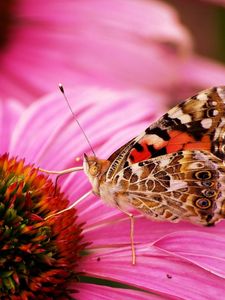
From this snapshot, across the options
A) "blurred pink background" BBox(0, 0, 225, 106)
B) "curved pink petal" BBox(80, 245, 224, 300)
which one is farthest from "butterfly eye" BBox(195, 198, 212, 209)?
"blurred pink background" BBox(0, 0, 225, 106)

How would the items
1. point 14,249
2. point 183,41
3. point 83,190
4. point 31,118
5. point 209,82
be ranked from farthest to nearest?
1. point 209,82
2. point 183,41
3. point 31,118
4. point 83,190
5. point 14,249

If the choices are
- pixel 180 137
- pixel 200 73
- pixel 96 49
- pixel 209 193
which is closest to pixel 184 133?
pixel 180 137

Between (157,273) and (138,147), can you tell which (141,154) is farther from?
(157,273)

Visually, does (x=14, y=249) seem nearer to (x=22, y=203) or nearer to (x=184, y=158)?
(x=22, y=203)

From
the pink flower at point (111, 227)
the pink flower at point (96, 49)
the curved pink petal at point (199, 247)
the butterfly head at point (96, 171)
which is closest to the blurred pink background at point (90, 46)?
the pink flower at point (96, 49)

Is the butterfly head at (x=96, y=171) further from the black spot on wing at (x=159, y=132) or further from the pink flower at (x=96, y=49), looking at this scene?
the pink flower at (x=96, y=49)

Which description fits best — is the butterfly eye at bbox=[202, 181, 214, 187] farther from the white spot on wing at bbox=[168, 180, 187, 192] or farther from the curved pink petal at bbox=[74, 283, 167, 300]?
the curved pink petal at bbox=[74, 283, 167, 300]

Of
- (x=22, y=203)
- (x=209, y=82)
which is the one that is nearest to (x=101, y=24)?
(x=209, y=82)

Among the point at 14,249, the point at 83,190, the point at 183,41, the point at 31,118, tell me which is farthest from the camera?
the point at 183,41
